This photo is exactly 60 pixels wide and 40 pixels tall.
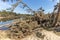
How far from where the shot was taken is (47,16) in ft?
44.2

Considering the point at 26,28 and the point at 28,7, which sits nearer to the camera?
the point at 26,28

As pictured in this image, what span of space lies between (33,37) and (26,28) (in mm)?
889

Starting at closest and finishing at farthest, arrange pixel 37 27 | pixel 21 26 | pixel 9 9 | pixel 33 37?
pixel 33 37 < pixel 21 26 < pixel 37 27 < pixel 9 9

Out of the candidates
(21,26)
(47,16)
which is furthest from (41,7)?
(21,26)

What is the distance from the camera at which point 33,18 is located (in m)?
13.1

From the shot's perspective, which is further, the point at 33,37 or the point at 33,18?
the point at 33,18

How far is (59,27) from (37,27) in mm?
1625

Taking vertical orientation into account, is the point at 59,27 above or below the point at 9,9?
below

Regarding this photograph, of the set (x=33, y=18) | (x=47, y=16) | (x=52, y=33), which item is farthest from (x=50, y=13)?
(x=52, y=33)

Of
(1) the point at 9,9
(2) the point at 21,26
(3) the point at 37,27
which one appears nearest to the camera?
(2) the point at 21,26

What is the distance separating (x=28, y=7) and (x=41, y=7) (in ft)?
3.18

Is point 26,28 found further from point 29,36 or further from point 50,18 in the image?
point 50,18

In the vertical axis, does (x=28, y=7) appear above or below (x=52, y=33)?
above

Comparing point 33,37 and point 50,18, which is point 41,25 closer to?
point 50,18
